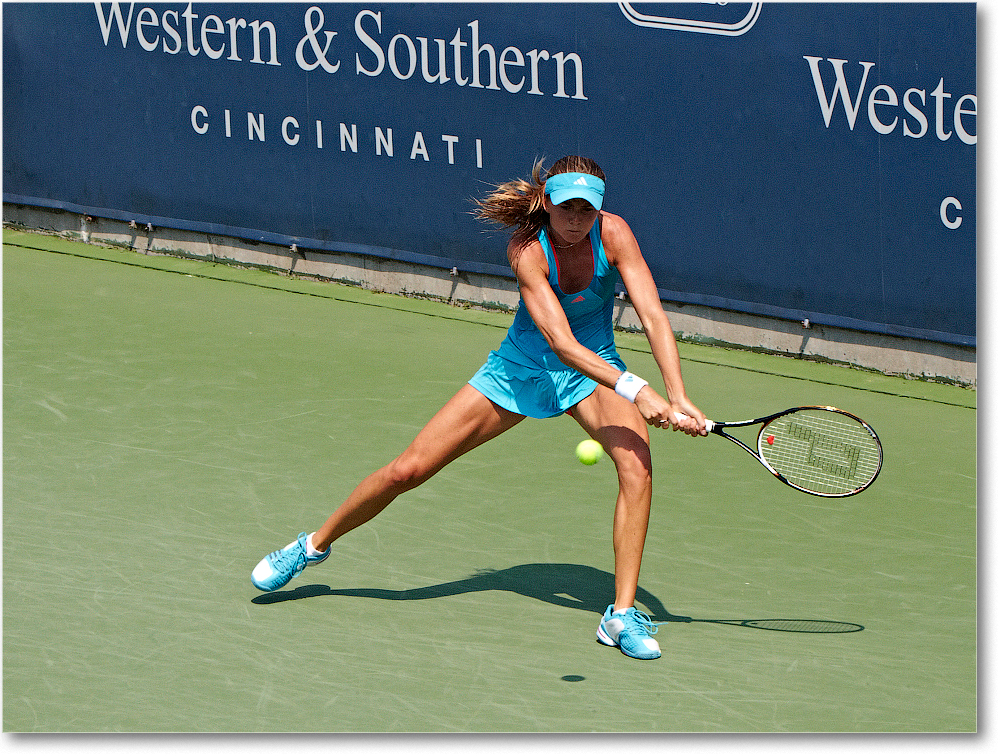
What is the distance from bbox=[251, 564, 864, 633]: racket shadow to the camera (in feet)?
15.5

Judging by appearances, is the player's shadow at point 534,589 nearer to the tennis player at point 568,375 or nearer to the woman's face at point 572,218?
the tennis player at point 568,375

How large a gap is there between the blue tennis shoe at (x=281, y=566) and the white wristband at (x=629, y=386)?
1.29m

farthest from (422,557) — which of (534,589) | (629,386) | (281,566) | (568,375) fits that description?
(629,386)

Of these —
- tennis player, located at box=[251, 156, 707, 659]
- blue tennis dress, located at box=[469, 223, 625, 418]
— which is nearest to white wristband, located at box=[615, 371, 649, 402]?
tennis player, located at box=[251, 156, 707, 659]

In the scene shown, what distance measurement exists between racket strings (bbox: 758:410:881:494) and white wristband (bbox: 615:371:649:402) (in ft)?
1.95

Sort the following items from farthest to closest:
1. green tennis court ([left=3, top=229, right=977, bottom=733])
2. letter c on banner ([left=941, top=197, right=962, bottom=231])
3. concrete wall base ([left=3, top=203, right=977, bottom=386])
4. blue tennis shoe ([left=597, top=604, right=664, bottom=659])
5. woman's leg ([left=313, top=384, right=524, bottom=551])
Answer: concrete wall base ([left=3, top=203, right=977, bottom=386]) → letter c on banner ([left=941, top=197, right=962, bottom=231]) → woman's leg ([left=313, top=384, right=524, bottom=551]) → blue tennis shoe ([left=597, top=604, right=664, bottom=659]) → green tennis court ([left=3, top=229, right=977, bottom=733])

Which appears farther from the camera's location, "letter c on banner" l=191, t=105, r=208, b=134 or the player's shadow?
"letter c on banner" l=191, t=105, r=208, b=134

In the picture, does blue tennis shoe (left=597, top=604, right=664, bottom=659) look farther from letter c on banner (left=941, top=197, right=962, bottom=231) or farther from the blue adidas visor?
letter c on banner (left=941, top=197, right=962, bottom=231)

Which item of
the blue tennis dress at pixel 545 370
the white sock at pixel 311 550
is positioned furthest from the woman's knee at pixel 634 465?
the white sock at pixel 311 550

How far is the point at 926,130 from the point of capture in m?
7.28

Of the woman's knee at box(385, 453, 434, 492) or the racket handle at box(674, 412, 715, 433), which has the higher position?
the racket handle at box(674, 412, 715, 433)

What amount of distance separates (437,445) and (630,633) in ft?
2.97

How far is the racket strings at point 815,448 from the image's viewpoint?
15.7 ft

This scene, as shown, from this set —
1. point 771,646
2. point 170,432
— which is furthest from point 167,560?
point 771,646
